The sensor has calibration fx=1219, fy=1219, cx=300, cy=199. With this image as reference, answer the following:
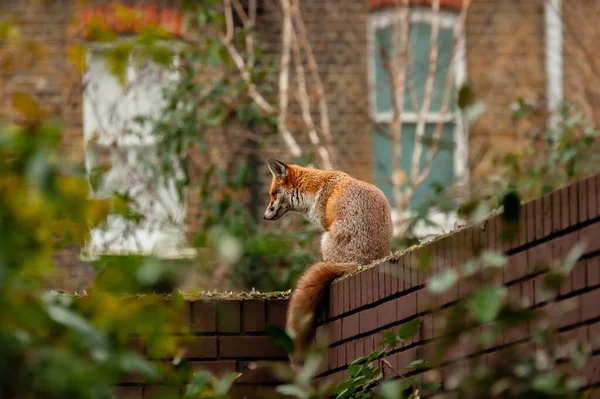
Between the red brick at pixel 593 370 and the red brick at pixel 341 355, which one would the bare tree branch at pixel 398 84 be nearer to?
the red brick at pixel 341 355

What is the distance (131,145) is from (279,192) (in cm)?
463

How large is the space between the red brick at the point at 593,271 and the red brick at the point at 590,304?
0.02 m

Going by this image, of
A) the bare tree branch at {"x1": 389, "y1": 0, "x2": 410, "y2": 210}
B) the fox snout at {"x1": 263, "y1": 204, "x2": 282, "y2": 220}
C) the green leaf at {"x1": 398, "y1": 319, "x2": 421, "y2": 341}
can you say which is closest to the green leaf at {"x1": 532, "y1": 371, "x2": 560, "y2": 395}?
the green leaf at {"x1": 398, "y1": 319, "x2": 421, "y2": 341}

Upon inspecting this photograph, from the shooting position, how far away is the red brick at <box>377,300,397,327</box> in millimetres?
4547

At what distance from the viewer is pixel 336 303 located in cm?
523

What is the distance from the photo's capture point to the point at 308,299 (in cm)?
521

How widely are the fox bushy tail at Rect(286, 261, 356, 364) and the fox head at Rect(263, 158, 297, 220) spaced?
211 cm

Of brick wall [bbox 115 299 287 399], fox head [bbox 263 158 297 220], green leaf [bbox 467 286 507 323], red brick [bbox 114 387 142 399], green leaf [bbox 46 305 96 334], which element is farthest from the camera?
fox head [bbox 263 158 297 220]

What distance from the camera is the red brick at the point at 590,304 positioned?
314cm

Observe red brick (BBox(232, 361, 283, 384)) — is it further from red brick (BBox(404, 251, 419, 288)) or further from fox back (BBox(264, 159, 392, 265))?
red brick (BBox(404, 251, 419, 288))

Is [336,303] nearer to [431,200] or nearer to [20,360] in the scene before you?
[20,360]

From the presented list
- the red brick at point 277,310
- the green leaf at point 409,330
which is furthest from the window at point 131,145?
the green leaf at point 409,330

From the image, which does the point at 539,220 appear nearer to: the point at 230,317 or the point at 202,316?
the point at 230,317

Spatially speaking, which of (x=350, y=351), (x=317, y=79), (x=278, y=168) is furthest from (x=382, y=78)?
(x=350, y=351)
